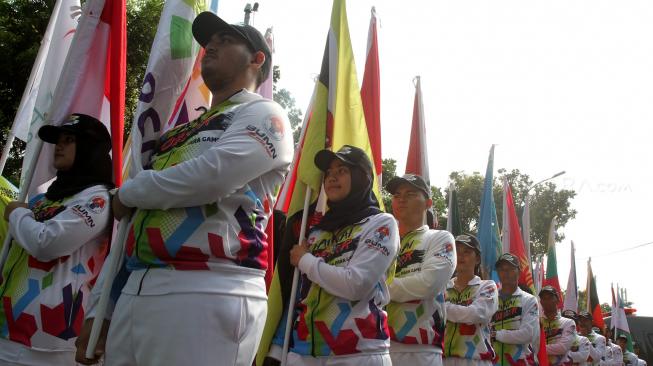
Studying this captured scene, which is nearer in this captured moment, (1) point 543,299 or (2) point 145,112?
(2) point 145,112

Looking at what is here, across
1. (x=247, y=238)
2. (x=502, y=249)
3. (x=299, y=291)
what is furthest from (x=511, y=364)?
(x=247, y=238)

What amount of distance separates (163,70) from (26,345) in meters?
1.71

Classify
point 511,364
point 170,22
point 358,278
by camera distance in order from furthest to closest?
point 511,364 < point 358,278 < point 170,22

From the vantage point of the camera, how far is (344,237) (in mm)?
3881

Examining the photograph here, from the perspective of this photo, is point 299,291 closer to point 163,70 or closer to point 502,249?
point 163,70

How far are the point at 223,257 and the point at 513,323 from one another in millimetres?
6192

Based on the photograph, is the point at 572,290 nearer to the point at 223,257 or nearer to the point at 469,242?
the point at 469,242

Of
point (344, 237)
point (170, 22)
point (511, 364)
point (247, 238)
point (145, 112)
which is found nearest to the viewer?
point (247, 238)

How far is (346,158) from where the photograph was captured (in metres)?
4.04

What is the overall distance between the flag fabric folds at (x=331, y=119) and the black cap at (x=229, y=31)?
4.61 ft

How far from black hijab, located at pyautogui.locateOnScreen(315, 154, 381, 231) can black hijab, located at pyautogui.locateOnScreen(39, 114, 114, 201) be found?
4.60 ft

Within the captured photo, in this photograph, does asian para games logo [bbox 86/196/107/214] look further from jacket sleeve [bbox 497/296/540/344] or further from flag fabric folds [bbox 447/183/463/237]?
flag fabric folds [bbox 447/183/463/237]

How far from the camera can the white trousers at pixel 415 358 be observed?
14.9ft

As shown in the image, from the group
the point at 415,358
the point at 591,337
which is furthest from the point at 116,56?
the point at 591,337
